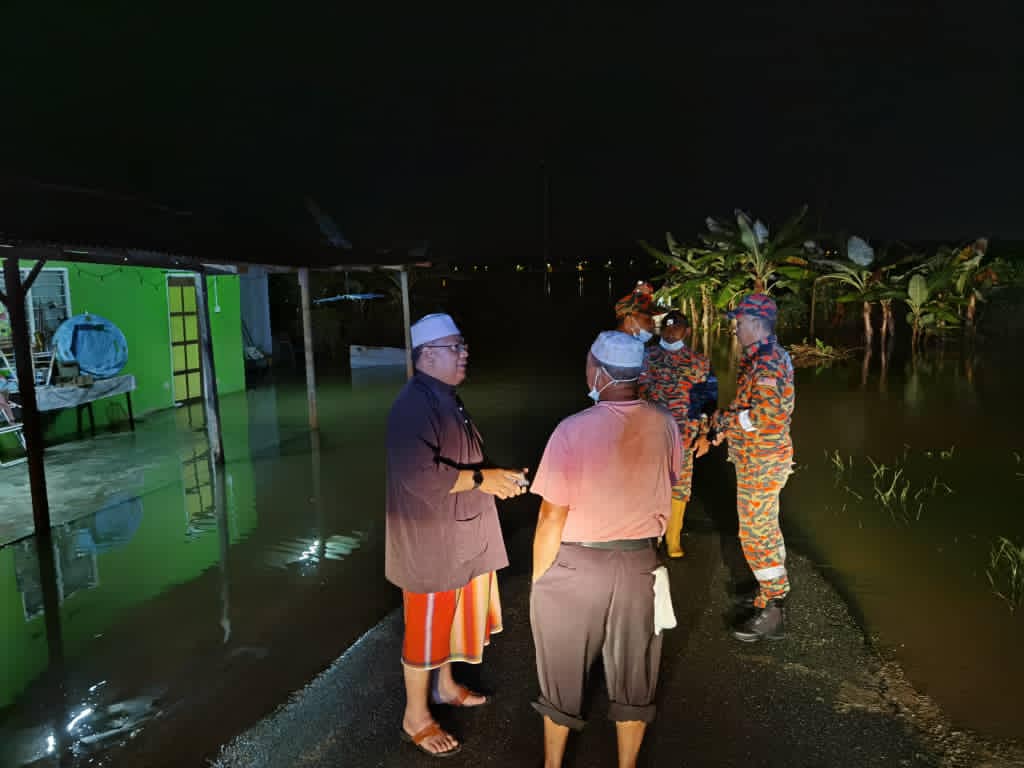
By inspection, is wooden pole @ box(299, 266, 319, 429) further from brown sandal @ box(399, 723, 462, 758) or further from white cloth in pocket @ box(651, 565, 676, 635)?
white cloth in pocket @ box(651, 565, 676, 635)

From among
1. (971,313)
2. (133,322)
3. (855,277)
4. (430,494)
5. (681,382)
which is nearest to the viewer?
(430,494)

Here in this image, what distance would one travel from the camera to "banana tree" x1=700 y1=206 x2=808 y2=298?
15.7 m

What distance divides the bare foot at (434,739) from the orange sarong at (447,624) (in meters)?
0.25

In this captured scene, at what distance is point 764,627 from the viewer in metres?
3.81

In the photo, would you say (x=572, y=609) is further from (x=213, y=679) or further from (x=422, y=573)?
(x=213, y=679)

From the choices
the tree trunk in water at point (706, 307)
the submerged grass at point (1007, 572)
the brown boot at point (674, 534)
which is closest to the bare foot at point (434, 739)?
the brown boot at point (674, 534)

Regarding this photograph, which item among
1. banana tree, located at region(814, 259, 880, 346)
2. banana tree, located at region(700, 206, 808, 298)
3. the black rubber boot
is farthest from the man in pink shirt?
banana tree, located at region(814, 259, 880, 346)

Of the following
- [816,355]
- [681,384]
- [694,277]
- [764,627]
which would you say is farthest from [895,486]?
[694,277]

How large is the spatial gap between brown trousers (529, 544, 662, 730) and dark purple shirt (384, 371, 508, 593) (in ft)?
1.60

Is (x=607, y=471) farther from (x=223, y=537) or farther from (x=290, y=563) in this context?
(x=223, y=537)

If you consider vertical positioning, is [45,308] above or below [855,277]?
below

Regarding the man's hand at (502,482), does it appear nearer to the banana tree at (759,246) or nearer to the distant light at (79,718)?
the distant light at (79,718)

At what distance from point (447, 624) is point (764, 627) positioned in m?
1.85

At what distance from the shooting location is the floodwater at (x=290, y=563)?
135 inches
